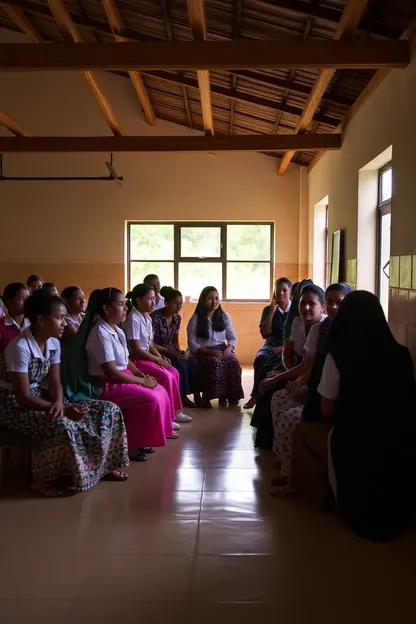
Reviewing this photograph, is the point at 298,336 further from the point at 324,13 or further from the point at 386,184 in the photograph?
the point at 324,13

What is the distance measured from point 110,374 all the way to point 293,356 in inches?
51.9

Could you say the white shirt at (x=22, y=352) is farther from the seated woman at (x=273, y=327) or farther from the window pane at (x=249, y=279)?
the window pane at (x=249, y=279)

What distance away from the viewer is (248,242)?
30.4 ft

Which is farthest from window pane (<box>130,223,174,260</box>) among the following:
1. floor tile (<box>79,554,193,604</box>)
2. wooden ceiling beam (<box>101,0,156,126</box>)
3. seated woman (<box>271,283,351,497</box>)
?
floor tile (<box>79,554,193,604</box>)

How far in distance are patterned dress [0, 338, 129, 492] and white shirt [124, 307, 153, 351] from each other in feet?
4.54

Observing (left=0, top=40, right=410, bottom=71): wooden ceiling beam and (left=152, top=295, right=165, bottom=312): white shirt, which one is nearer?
(left=0, top=40, right=410, bottom=71): wooden ceiling beam

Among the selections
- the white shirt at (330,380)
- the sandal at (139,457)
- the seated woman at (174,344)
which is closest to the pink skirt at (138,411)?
the sandal at (139,457)

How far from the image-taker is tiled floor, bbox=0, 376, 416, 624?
2283 millimetres

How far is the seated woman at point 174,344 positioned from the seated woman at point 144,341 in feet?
1.80

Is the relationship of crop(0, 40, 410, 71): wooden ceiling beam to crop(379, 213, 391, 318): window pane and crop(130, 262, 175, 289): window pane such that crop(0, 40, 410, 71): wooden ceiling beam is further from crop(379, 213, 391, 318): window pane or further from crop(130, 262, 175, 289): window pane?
crop(130, 262, 175, 289): window pane

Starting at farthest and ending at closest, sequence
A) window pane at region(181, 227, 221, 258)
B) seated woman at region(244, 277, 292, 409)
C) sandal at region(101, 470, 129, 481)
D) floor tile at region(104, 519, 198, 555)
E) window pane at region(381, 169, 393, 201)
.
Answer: window pane at region(181, 227, 221, 258)
seated woman at region(244, 277, 292, 409)
window pane at region(381, 169, 393, 201)
sandal at region(101, 470, 129, 481)
floor tile at region(104, 519, 198, 555)

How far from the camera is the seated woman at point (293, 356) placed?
4160mm

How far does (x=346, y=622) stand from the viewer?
2.21m

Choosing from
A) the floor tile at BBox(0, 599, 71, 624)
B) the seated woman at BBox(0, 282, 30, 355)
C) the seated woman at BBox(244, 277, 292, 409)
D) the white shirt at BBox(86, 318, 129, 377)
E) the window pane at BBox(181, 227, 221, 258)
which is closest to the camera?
the floor tile at BBox(0, 599, 71, 624)
